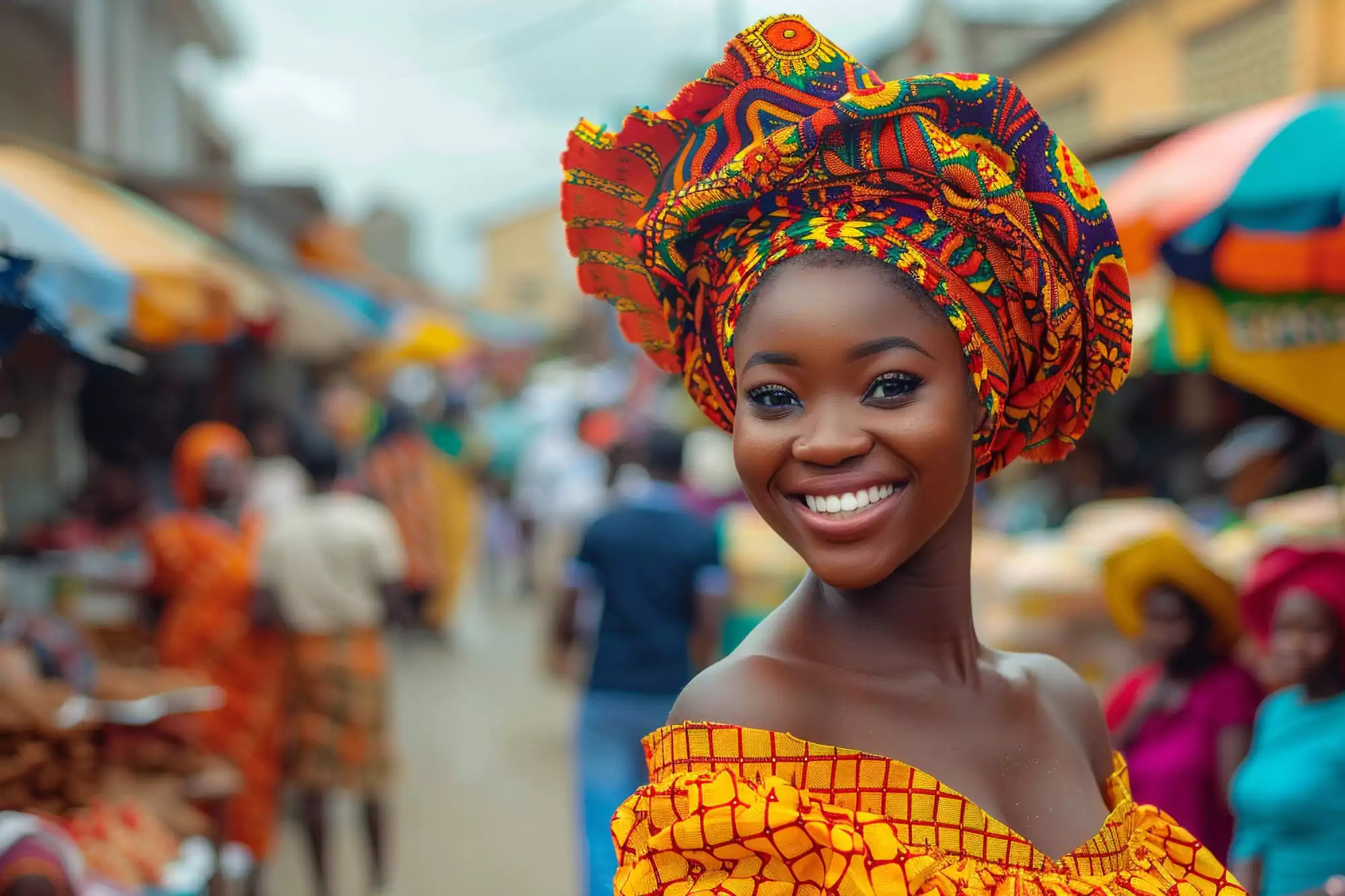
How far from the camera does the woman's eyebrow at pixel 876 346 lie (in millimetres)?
1476

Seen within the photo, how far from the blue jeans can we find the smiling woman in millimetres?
3158

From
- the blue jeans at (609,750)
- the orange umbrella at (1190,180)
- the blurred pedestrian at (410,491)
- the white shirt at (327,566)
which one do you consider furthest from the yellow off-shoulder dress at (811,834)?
the blurred pedestrian at (410,491)

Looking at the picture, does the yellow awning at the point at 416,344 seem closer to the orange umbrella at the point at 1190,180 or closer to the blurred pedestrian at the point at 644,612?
the blurred pedestrian at the point at 644,612

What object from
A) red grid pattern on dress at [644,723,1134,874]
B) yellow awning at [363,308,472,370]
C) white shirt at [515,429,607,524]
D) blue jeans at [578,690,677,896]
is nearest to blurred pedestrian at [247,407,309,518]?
blue jeans at [578,690,677,896]

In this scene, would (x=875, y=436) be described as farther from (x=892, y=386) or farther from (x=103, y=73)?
(x=103, y=73)

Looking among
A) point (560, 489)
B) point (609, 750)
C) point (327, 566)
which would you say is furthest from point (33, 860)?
point (560, 489)

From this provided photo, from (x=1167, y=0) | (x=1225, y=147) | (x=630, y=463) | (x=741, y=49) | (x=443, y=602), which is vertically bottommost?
(x=741, y=49)

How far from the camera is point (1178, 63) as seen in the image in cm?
1099

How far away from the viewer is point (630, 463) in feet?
22.2

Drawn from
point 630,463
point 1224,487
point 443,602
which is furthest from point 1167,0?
point 443,602

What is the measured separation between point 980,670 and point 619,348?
23.6 meters

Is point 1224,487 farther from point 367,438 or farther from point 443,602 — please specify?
point 367,438

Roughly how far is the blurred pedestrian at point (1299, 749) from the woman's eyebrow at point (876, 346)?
7.07 feet

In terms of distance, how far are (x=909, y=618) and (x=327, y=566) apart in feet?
14.4
